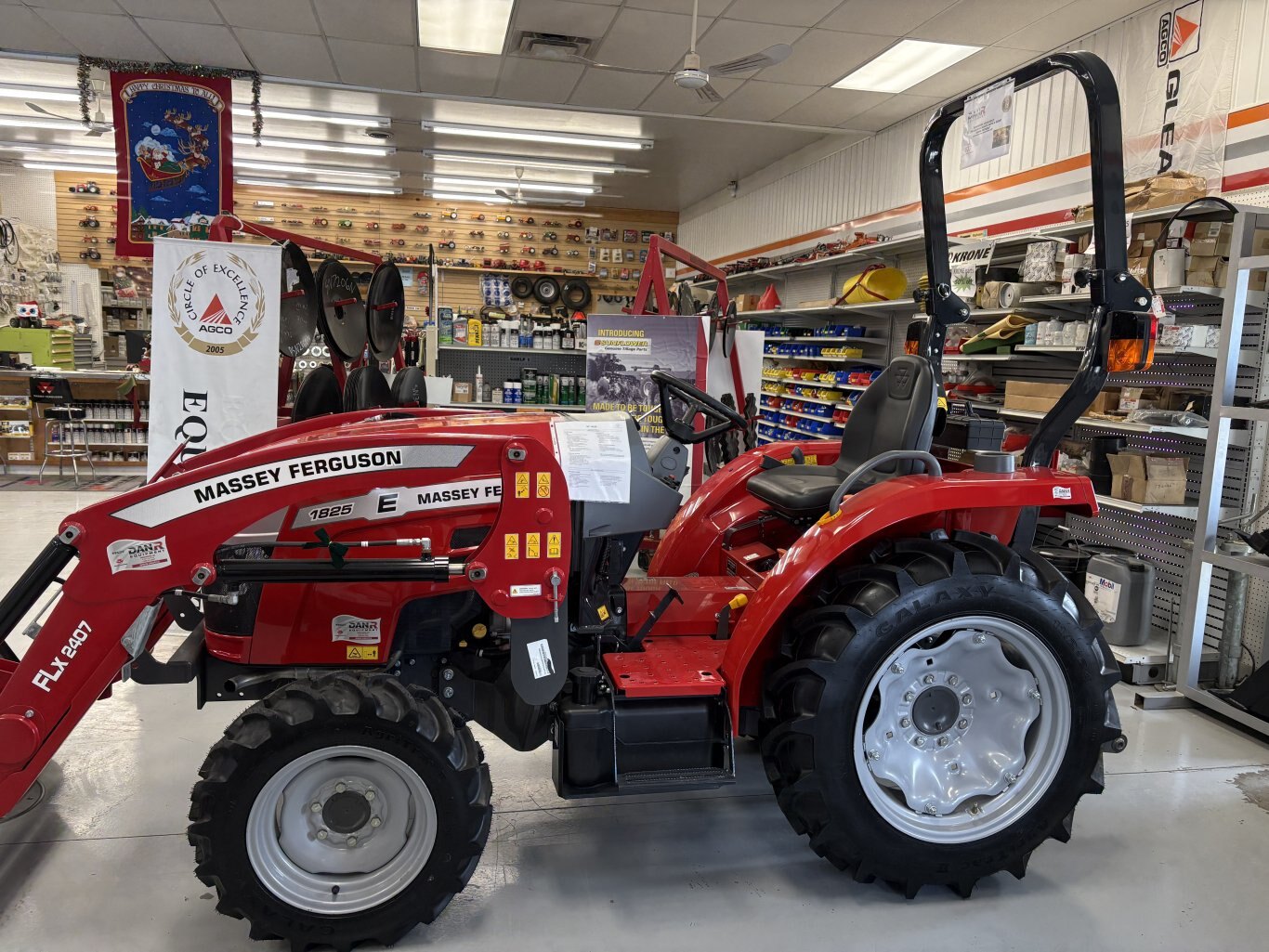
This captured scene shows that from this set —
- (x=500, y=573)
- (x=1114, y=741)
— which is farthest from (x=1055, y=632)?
(x=500, y=573)

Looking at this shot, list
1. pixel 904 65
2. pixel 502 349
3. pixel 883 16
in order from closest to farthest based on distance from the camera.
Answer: pixel 883 16 → pixel 904 65 → pixel 502 349

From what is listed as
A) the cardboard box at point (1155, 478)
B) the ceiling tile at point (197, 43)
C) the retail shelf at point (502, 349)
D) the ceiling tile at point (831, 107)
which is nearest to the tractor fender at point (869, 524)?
the cardboard box at point (1155, 478)

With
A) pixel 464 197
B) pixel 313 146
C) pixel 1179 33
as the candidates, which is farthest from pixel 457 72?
pixel 464 197

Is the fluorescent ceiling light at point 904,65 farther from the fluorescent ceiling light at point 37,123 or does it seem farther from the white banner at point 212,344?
the fluorescent ceiling light at point 37,123

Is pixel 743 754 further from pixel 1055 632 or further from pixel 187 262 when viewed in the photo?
pixel 187 262

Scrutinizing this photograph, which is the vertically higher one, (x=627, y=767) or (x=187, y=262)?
(x=187, y=262)

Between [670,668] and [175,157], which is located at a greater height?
[175,157]

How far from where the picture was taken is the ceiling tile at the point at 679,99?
6906 mm

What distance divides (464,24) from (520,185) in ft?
16.8

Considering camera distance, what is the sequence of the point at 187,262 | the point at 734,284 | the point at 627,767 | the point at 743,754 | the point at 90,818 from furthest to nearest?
the point at 734,284 < the point at 187,262 < the point at 743,754 < the point at 90,818 < the point at 627,767

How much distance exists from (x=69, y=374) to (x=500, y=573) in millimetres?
7951

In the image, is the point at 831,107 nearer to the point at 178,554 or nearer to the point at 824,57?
the point at 824,57

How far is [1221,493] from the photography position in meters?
3.71

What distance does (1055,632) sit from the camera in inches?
88.9
